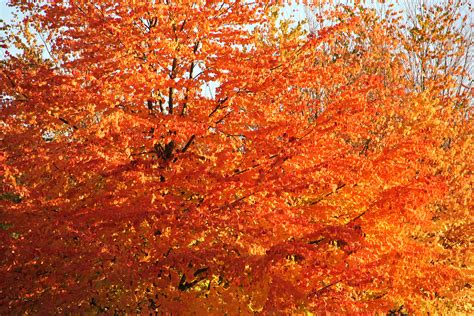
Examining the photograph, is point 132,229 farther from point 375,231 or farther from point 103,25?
point 375,231

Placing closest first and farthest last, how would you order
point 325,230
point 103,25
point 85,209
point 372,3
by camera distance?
1. point 325,230
2. point 85,209
3. point 103,25
4. point 372,3

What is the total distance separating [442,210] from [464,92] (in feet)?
21.2

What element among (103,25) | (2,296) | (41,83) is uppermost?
(103,25)

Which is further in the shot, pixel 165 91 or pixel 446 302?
pixel 446 302

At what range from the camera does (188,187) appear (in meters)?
8.60

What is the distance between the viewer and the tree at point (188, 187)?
27.1 feet

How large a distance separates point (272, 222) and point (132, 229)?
130 inches

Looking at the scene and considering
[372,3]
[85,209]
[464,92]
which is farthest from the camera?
[372,3]

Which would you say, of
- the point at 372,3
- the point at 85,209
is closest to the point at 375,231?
the point at 85,209

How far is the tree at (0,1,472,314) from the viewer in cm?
827

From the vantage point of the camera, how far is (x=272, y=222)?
8352 millimetres

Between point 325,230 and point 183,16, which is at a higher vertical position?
point 183,16

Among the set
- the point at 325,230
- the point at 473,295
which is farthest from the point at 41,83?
the point at 473,295

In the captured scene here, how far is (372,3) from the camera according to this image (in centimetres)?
2028
